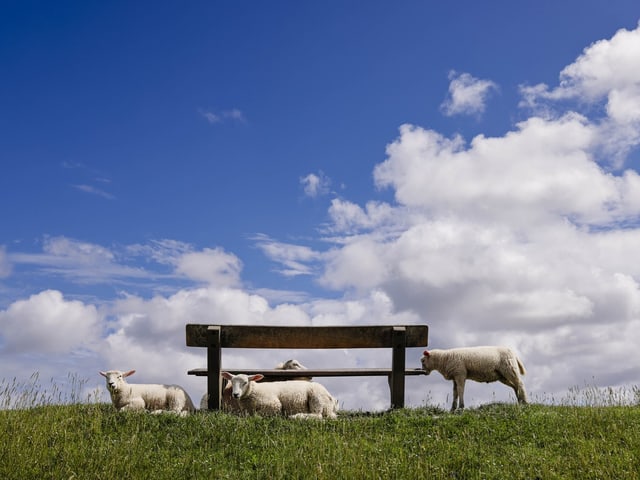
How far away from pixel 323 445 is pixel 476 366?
607 cm

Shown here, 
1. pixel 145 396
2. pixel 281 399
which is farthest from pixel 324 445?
pixel 145 396

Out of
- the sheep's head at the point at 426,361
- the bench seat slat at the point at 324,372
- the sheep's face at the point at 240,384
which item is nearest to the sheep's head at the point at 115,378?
the bench seat slat at the point at 324,372

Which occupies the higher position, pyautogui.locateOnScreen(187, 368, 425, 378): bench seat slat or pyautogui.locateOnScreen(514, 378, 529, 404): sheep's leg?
pyautogui.locateOnScreen(187, 368, 425, 378): bench seat slat

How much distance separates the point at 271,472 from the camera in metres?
10.7

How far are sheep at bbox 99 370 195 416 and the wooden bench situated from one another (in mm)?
607

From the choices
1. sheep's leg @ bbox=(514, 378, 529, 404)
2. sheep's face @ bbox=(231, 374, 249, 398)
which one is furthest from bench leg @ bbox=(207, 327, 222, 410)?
sheep's leg @ bbox=(514, 378, 529, 404)

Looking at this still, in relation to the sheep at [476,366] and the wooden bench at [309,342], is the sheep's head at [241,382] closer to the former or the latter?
the wooden bench at [309,342]

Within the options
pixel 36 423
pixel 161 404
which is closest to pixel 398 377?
pixel 161 404

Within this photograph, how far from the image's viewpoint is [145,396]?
14812mm

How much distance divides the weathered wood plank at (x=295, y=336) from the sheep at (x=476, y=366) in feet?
7.14

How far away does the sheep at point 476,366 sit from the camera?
54.0 ft

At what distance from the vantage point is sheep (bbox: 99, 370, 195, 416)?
48.2 ft

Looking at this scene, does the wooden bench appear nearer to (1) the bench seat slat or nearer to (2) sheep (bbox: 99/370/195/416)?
(1) the bench seat slat

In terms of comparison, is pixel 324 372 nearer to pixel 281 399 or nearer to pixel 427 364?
pixel 281 399
